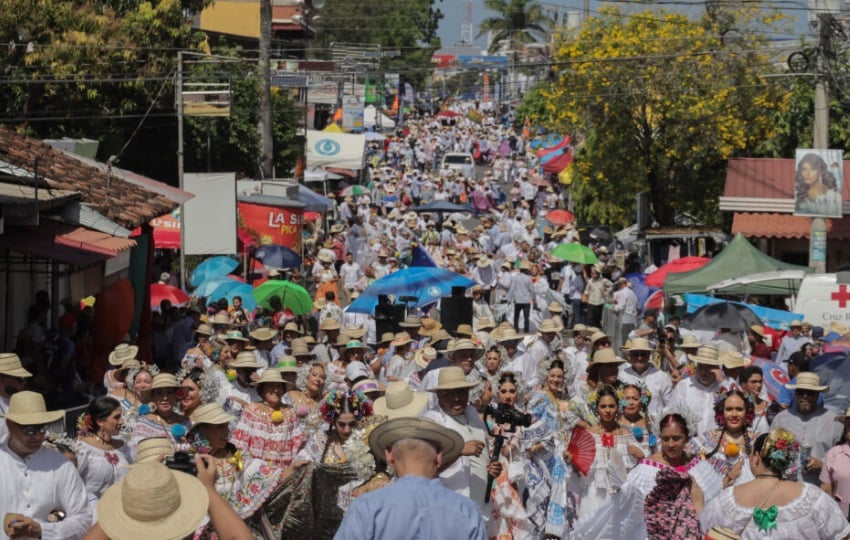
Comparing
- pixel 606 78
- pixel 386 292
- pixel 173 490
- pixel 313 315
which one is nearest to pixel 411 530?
pixel 173 490

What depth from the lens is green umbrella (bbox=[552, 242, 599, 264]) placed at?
29219 millimetres

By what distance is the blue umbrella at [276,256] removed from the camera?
29.1m

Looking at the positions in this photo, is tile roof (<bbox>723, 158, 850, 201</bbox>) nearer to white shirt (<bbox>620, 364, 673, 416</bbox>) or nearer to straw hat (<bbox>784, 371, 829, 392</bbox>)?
white shirt (<bbox>620, 364, 673, 416</bbox>)

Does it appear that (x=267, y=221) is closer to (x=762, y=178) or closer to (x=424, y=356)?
(x=762, y=178)

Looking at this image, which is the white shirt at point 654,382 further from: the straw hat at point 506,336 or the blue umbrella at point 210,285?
the blue umbrella at point 210,285

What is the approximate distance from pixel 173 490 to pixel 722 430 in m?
6.06

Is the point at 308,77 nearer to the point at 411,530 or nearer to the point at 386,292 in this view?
the point at 386,292

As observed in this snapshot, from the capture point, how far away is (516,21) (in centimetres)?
11838

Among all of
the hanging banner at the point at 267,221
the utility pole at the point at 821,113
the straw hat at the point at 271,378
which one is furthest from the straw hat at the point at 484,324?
the hanging banner at the point at 267,221

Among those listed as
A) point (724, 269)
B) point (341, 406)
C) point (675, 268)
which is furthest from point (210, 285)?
point (341, 406)

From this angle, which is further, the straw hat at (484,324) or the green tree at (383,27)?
the green tree at (383,27)

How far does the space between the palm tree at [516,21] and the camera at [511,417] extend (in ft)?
349

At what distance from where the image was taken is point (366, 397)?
11.0 meters

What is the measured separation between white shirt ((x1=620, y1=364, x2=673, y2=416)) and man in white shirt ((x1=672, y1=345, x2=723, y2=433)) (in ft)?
0.59
